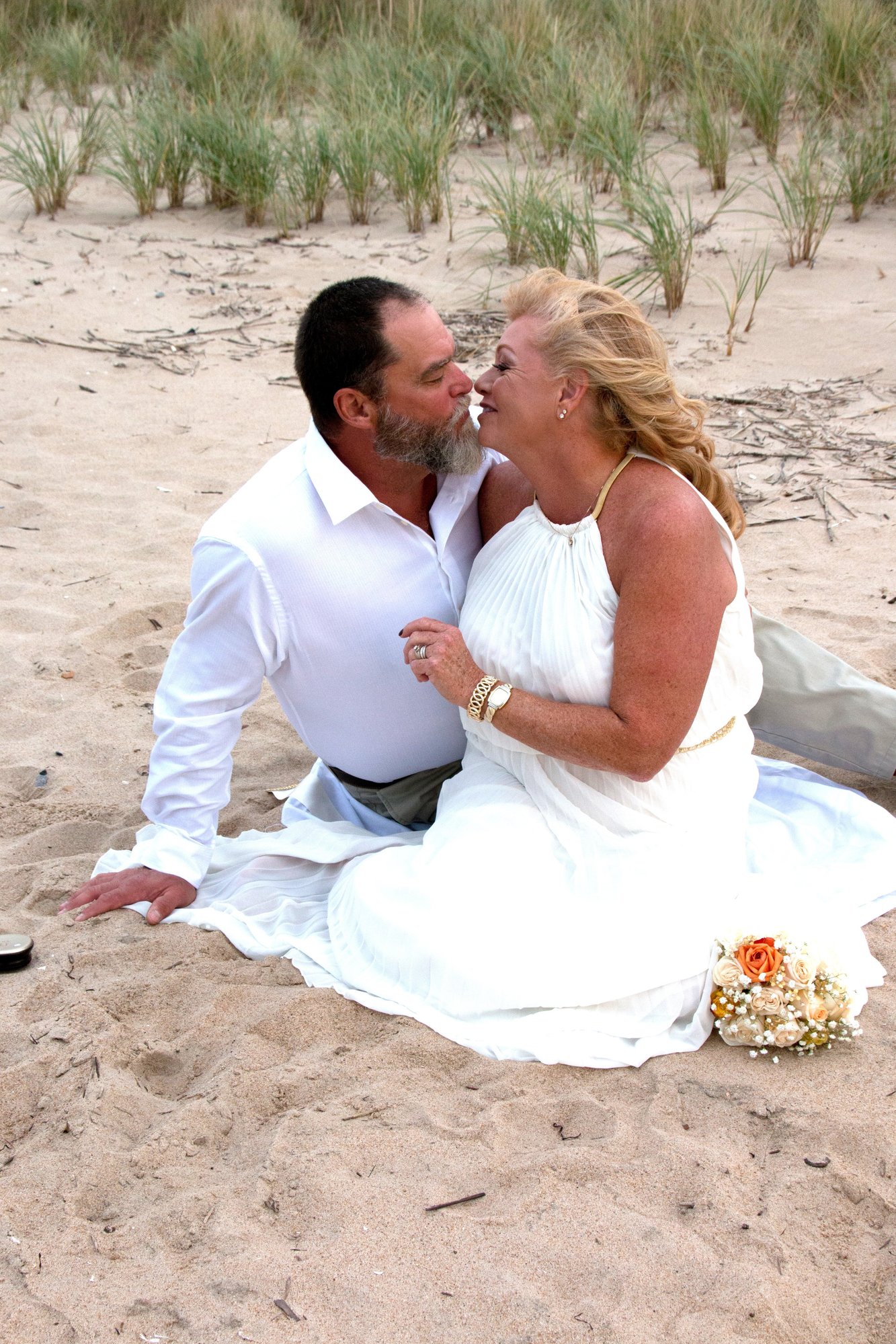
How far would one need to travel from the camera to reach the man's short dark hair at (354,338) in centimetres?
303

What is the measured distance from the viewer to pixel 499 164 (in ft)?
29.1

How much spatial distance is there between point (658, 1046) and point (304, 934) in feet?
2.86

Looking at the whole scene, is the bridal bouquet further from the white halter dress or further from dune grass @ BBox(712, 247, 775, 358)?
dune grass @ BBox(712, 247, 775, 358)

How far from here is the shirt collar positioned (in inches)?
120

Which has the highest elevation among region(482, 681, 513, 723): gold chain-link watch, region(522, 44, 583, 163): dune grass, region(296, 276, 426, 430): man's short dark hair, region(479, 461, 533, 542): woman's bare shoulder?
region(522, 44, 583, 163): dune grass

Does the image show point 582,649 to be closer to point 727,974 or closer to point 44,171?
point 727,974

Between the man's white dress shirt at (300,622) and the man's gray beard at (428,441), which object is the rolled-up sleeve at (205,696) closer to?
the man's white dress shirt at (300,622)

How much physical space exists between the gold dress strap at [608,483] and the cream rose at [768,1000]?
40.6 inches

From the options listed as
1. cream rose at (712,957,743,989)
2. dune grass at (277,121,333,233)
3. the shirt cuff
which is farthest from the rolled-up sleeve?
dune grass at (277,121,333,233)

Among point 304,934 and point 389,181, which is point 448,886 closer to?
point 304,934

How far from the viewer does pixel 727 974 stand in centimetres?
262

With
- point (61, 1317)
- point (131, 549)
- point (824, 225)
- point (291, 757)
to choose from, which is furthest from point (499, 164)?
point (61, 1317)

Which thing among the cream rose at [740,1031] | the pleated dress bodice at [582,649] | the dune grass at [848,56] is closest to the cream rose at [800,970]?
the cream rose at [740,1031]

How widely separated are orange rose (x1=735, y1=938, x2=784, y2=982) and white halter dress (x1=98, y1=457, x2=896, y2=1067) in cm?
11
